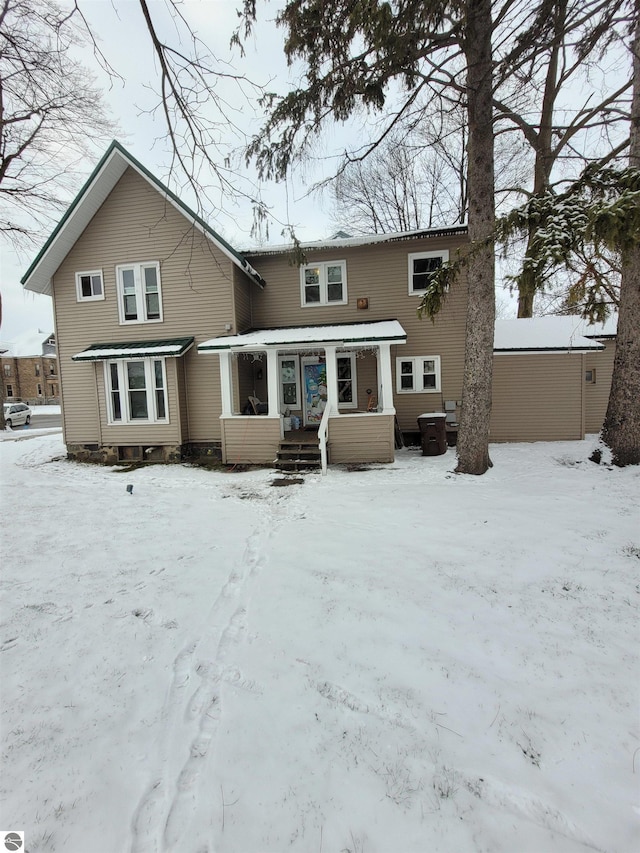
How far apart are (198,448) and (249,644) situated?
9.22 meters

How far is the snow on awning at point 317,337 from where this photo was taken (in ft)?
31.2

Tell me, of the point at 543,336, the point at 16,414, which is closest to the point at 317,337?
the point at 543,336

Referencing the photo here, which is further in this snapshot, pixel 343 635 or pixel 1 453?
pixel 1 453

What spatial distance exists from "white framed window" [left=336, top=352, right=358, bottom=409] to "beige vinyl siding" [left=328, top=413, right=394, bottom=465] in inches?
94.0

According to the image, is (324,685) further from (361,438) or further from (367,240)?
(367,240)

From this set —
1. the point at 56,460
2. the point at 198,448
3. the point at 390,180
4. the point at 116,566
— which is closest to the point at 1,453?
the point at 56,460

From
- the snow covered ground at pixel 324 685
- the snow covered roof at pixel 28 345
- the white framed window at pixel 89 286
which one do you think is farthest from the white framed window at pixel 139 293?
the snow covered roof at pixel 28 345

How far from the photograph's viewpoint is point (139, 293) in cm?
1165

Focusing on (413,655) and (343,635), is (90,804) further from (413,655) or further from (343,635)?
(413,655)

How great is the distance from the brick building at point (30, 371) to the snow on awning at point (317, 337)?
1779 inches

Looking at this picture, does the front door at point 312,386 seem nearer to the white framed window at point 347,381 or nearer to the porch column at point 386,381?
the white framed window at point 347,381

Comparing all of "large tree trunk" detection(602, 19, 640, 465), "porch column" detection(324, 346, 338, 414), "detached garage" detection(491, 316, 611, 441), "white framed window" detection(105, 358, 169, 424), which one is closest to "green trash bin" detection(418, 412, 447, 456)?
"porch column" detection(324, 346, 338, 414)

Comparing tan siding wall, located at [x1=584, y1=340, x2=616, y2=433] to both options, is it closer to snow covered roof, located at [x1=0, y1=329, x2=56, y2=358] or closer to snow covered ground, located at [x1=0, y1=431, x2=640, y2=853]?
snow covered ground, located at [x1=0, y1=431, x2=640, y2=853]

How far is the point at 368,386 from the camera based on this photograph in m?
12.3
